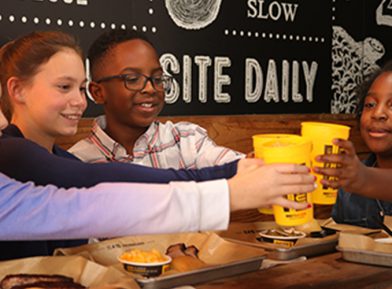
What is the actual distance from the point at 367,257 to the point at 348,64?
2.44m

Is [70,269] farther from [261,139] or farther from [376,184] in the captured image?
[376,184]

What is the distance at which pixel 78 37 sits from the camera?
3002 mm

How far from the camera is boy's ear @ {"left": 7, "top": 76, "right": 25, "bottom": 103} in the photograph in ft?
7.57

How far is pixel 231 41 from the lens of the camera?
3.63m

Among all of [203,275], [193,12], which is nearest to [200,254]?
[203,275]

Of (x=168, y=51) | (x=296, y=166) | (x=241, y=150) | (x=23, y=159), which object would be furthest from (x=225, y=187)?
(x=241, y=150)

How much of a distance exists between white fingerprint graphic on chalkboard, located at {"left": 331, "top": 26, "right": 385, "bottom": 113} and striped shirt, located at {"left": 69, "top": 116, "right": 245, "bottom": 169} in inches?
60.4

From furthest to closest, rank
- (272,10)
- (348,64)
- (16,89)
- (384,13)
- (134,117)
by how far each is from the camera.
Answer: (384,13), (348,64), (272,10), (134,117), (16,89)

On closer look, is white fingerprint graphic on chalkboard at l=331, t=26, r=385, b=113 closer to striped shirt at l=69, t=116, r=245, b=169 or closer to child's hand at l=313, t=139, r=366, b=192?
striped shirt at l=69, t=116, r=245, b=169

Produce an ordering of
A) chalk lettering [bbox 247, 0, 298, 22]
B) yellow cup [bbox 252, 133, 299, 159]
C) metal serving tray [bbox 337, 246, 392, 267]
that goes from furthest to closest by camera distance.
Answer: chalk lettering [bbox 247, 0, 298, 22] → metal serving tray [bbox 337, 246, 392, 267] → yellow cup [bbox 252, 133, 299, 159]

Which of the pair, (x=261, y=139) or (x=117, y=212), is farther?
(x=261, y=139)

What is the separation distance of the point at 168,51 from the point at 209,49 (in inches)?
11.1

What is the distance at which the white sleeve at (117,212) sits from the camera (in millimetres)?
1408

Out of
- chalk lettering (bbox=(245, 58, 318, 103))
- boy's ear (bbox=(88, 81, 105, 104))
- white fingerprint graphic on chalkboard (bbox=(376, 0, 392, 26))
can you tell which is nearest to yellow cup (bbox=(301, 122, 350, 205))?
boy's ear (bbox=(88, 81, 105, 104))
